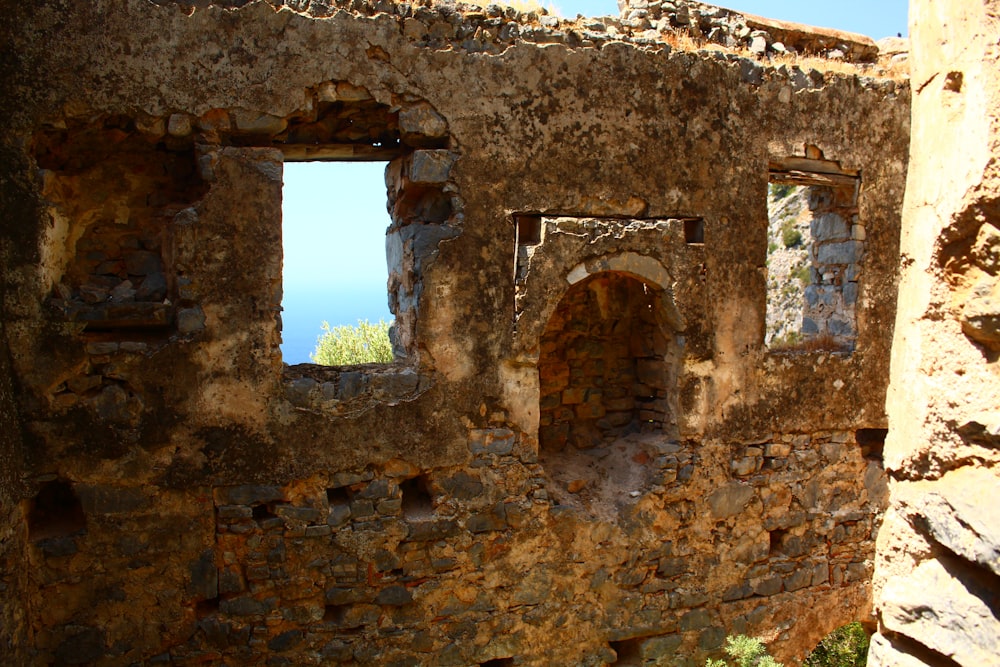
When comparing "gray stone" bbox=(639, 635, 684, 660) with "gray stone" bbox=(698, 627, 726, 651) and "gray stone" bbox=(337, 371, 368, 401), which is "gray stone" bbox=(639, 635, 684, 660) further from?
"gray stone" bbox=(337, 371, 368, 401)

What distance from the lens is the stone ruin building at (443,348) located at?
4227 mm

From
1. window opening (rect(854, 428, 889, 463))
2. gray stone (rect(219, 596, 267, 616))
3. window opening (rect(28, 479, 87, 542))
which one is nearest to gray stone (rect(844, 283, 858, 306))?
window opening (rect(854, 428, 889, 463))

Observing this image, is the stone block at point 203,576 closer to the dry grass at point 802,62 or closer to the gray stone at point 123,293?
the gray stone at point 123,293

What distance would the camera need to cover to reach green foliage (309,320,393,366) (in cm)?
1738

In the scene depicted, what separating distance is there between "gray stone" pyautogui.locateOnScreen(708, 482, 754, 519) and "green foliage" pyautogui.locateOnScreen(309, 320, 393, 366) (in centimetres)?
1197

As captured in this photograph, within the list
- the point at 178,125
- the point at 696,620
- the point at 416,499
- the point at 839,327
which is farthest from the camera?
the point at 839,327

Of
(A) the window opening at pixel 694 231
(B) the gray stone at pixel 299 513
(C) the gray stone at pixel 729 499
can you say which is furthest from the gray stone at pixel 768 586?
(B) the gray stone at pixel 299 513

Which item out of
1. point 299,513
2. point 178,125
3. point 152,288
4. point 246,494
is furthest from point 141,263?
point 299,513

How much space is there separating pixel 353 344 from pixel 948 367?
1652cm

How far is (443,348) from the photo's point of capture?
4836mm

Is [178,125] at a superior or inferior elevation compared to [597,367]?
superior

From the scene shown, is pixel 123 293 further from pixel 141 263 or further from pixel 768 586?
pixel 768 586

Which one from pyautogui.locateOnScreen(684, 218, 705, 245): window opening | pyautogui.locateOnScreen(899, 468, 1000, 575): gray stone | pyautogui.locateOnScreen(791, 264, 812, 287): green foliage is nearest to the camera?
pyautogui.locateOnScreen(899, 468, 1000, 575): gray stone

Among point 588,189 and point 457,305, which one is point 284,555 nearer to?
point 457,305
